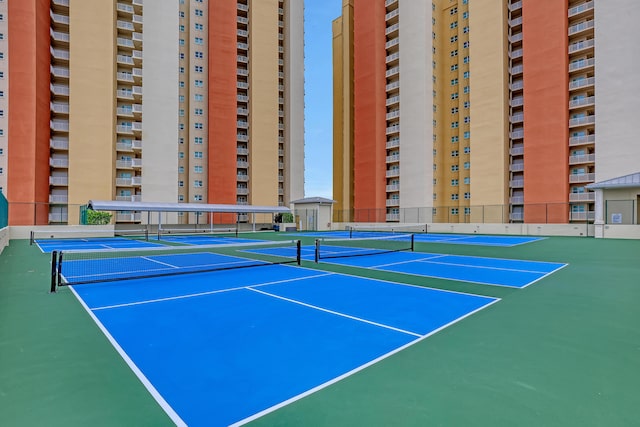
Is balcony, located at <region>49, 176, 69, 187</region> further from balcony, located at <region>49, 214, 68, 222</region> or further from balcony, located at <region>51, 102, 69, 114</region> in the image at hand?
balcony, located at <region>51, 102, 69, 114</region>

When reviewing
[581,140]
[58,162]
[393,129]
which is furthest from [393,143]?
[58,162]

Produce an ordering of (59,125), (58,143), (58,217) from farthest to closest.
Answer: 1. (59,125)
2. (58,143)
3. (58,217)

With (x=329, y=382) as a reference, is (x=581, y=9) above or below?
above

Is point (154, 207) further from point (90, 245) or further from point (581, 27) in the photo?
point (581, 27)

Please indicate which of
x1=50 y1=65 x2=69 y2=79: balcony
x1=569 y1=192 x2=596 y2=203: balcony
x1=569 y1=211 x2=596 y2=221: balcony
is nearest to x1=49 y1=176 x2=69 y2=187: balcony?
x1=50 y1=65 x2=69 y2=79: balcony

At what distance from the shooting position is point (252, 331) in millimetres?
5289

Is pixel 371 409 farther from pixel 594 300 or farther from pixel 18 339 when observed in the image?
pixel 594 300

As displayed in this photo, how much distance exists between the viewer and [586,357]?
4.32 m

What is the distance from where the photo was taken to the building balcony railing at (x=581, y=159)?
38.3 m

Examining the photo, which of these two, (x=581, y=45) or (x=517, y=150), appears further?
(x=517, y=150)

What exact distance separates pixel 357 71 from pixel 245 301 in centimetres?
A: 5371

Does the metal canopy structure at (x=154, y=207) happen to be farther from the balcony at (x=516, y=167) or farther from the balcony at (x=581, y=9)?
the balcony at (x=581, y=9)

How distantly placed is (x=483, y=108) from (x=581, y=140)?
11.2m

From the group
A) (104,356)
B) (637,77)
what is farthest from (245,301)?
(637,77)
